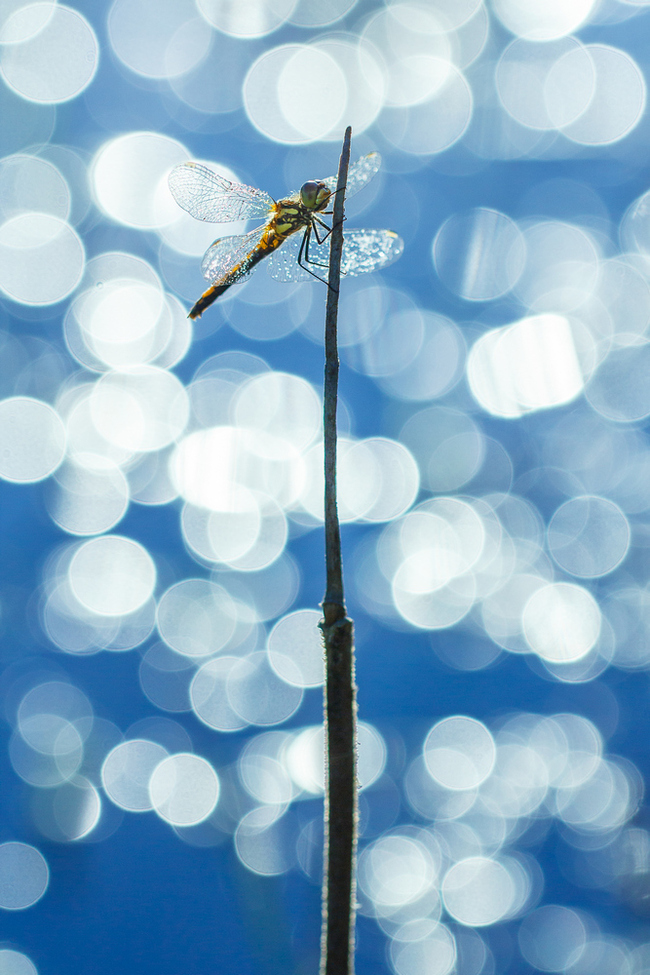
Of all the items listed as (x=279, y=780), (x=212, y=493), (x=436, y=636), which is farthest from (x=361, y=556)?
(x=279, y=780)

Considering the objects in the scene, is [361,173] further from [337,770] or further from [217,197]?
[337,770]

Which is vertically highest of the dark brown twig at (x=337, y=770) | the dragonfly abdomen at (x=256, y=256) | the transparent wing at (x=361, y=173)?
the transparent wing at (x=361, y=173)

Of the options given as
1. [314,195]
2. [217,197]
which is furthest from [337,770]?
[217,197]

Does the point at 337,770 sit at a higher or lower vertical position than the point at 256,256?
lower

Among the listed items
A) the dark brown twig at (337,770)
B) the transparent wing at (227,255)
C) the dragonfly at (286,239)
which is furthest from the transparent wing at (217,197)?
the dark brown twig at (337,770)

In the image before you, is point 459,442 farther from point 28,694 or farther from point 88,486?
point 28,694

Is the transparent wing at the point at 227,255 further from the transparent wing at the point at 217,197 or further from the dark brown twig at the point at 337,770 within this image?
the dark brown twig at the point at 337,770

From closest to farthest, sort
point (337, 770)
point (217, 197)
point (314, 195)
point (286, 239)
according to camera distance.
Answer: point (337, 770)
point (314, 195)
point (286, 239)
point (217, 197)

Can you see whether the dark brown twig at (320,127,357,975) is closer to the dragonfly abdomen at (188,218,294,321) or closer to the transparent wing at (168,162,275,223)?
the dragonfly abdomen at (188,218,294,321)
